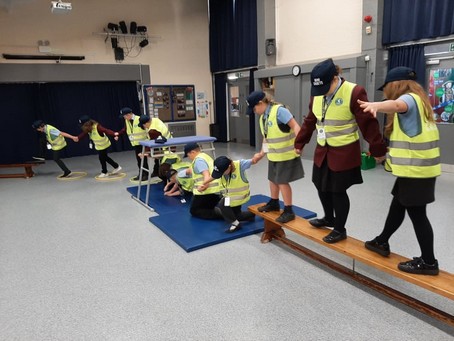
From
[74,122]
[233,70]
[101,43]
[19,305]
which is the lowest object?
[19,305]

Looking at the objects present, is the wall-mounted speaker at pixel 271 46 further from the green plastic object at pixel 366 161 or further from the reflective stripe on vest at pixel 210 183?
the reflective stripe on vest at pixel 210 183

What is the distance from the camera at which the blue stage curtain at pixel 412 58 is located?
608cm

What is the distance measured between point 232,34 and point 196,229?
26.3ft

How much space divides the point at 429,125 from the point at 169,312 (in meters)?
2.05

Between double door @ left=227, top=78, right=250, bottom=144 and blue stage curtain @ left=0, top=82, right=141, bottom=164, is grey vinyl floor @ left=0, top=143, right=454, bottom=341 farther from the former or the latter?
double door @ left=227, top=78, right=250, bottom=144

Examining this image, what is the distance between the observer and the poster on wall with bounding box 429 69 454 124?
5.87 metres

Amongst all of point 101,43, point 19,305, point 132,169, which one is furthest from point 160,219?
point 101,43

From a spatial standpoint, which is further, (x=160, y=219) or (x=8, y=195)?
(x=8, y=195)

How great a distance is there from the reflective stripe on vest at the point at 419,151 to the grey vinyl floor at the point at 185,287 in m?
0.96

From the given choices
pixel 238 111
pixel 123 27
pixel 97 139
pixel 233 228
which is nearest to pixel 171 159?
pixel 97 139

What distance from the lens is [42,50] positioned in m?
8.70

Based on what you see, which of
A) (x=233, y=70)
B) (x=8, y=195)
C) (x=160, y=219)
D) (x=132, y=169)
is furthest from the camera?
(x=233, y=70)

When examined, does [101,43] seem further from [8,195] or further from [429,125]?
[429,125]

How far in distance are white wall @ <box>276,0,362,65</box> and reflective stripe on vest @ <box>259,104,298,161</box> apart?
191 inches
